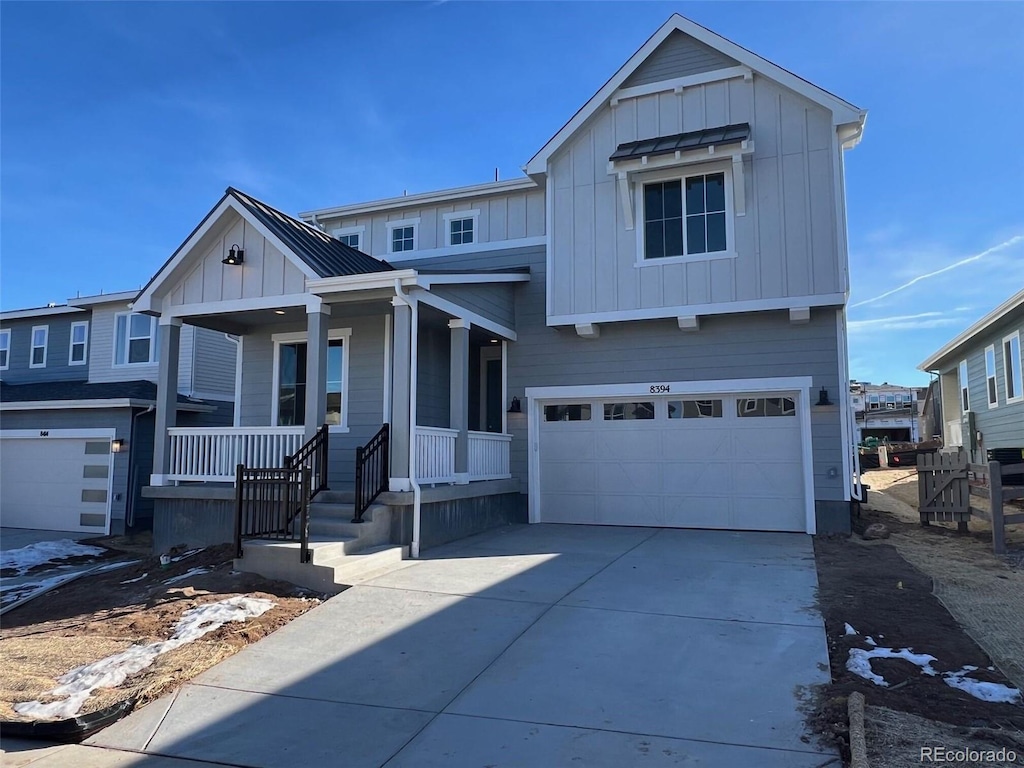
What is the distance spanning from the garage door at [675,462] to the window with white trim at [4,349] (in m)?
15.8

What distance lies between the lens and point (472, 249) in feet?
44.1

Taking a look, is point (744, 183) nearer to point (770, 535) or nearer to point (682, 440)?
point (682, 440)

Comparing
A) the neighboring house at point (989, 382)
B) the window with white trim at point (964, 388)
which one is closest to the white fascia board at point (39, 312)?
the neighboring house at point (989, 382)

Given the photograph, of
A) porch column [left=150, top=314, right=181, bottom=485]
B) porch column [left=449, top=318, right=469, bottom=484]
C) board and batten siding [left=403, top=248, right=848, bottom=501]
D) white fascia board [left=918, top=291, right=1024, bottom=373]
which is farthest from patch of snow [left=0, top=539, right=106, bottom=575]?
white fascia board [left=918, top=291, right=1024, bottom=373]

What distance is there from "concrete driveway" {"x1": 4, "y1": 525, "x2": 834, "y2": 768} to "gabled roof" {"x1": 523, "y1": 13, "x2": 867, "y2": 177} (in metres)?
6.98

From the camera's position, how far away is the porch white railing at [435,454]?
9523 mm

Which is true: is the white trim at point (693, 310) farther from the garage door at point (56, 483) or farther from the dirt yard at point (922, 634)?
the garage door at point (56, 483)

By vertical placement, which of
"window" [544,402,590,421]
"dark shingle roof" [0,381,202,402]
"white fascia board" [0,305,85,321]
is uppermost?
"white fascia board" [0,305,85,321]

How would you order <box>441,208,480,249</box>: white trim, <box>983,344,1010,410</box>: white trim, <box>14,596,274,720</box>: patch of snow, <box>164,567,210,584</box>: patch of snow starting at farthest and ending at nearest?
A: 1. <box>983,344,1010,410</box>: white trim
2. <box>441,208,480,249</box>: white trim
3. <box>164,567,210,584</box>: patch of snow
4. <box>14,596,274,720</box>: patch of snow

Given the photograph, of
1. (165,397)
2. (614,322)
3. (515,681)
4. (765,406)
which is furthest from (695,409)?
(165,397)

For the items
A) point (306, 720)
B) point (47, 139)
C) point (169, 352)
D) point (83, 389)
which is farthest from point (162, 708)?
point (83, 389)

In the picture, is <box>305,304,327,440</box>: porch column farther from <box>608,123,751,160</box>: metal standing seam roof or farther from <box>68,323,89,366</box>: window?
<box>68,323,89,366</box>: window

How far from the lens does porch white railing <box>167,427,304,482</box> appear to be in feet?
34.0

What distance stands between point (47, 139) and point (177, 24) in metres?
3.51
